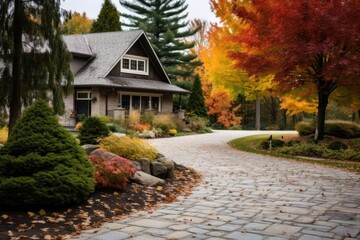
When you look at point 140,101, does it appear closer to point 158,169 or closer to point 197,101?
point 197,101

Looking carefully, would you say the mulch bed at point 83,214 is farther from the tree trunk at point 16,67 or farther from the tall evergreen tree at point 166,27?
the tall evergreen tree at point 166,27

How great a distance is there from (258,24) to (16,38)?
29.3ft

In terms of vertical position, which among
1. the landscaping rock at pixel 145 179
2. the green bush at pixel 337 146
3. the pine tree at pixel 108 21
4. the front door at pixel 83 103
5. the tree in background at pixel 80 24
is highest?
the tree in background at pixel 80 24

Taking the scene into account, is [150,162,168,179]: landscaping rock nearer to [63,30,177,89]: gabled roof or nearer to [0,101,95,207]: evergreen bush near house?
[0,101,95,207]: evergreen bush near house

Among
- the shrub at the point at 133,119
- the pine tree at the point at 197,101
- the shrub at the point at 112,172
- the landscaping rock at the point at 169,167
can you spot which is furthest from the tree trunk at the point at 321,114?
the pine tree at the point at 197,101

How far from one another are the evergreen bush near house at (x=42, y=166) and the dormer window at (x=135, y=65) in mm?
21973

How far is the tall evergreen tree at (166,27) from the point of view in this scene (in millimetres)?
37219

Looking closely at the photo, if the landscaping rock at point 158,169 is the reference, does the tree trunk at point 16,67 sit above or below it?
above

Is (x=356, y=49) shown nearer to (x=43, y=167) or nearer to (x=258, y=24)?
(x=258, y=24)

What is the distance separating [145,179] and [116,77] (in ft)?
66.2

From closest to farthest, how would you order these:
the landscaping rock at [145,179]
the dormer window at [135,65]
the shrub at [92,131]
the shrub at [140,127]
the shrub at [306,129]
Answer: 1. the landscaping rock at [145,179]
2. the shrub at [92,131]
3. the shrub at [306,129]
4. the shrub at [140,127]
5. the dormer window at [135,65]

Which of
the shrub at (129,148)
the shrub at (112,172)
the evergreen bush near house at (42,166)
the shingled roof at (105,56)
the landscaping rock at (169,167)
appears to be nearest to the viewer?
the evergreen bush near house at (42,166)

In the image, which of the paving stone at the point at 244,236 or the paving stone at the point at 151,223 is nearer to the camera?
the paving stone at the point at 244,236

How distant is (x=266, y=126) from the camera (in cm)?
4091
